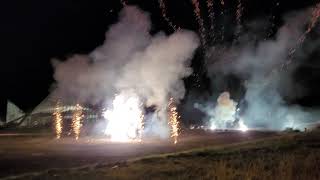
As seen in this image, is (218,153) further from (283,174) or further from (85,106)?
(85,106)

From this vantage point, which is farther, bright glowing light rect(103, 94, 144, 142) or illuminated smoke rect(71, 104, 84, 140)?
illuminated smoke rect(71, 104, 84, 140)

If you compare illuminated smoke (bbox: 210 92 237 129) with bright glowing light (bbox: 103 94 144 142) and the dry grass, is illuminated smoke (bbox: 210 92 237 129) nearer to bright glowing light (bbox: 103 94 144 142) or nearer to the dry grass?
bright glowing light (bbox: 103 94 144 142)

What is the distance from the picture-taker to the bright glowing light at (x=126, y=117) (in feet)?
172

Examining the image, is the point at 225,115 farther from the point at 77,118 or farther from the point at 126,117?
the point at 126,117

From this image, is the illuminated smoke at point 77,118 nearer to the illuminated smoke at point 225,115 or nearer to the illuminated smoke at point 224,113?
the illuminated smoke at point 225,115

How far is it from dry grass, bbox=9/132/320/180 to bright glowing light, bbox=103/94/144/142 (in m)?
26.9

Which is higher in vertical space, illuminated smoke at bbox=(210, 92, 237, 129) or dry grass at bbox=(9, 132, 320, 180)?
illuminated smoke at bbox=(210, 92, 237, 129)

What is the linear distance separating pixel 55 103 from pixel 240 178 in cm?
6818

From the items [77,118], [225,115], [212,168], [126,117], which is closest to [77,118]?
[77,118]

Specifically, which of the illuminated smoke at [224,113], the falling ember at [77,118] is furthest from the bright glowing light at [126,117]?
the illuminated smoke at [224,113]

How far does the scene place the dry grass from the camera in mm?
16375

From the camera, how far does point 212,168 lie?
61.8ft

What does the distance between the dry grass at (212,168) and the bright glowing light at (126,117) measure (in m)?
26.9

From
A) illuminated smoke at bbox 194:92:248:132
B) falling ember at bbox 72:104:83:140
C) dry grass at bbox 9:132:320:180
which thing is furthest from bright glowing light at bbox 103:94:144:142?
dry grass at bbox 9:132:320:180
